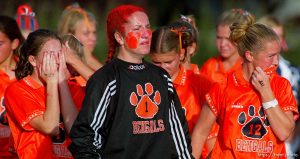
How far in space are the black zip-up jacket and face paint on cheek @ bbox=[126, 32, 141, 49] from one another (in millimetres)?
148

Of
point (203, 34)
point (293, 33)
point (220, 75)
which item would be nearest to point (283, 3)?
point (293, 33)

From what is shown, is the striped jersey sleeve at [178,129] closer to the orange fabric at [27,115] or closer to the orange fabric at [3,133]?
the orange fabric at [27,115]

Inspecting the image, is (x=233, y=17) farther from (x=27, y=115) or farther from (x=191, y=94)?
(x=27, y=115)

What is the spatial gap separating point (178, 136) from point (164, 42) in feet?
3.93

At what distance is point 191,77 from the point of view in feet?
23.8

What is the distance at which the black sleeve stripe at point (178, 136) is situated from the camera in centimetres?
595

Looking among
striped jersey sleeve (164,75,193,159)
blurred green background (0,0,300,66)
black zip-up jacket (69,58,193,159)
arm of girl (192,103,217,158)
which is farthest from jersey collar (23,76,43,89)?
blurred green background (0,0,300,66)

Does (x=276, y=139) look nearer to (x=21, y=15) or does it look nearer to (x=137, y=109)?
(x=137, y=109)

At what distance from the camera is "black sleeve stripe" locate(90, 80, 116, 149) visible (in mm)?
5676

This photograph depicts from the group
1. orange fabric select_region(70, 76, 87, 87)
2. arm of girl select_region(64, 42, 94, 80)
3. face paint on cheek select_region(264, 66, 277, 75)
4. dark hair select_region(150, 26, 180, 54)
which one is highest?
dark hair select_region(150, 26, 180, 54)

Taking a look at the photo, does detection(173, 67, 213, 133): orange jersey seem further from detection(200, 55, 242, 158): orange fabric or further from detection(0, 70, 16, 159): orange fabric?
detection(0, 70, 16, 159): orange fabric

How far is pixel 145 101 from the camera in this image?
582 centimetres

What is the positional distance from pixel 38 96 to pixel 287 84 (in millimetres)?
1854

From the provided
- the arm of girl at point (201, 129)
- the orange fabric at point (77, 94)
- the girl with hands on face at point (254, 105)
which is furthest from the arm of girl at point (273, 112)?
the orange fabric at point (77, 94)
